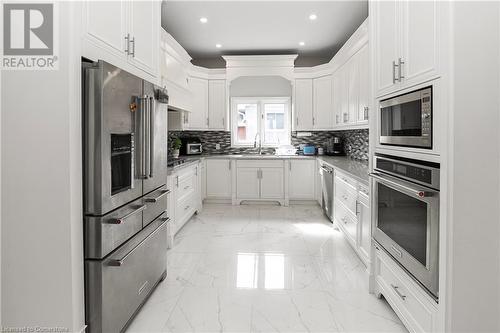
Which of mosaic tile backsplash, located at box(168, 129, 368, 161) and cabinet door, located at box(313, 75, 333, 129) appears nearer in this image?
cabinet door, located at box(313, 75, 333, 129)

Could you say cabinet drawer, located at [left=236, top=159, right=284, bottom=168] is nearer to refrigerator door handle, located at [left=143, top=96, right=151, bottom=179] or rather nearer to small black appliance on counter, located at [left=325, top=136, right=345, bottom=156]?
small black appliance on counter, located at [left=325, top=136, right=345, bottom=156]

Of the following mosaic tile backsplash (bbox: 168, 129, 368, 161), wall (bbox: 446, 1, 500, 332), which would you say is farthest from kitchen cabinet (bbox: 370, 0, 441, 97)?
mosaic tile backsplash (bbox: 168, 129, 368, 161)

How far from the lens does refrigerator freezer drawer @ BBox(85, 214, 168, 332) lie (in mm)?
1690

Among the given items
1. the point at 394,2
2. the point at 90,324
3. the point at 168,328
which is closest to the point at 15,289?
the point at 90,324

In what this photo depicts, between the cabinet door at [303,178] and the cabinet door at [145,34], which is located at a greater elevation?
the cabinet door at [145,34]

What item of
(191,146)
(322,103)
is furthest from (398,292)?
(191,146)

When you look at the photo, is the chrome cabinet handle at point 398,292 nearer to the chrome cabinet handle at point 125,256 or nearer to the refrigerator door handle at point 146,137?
the chrome cabinet handle at point 125,256

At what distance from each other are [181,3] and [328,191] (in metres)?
3.13

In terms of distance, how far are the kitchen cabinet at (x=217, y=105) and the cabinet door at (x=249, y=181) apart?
962 millimetres

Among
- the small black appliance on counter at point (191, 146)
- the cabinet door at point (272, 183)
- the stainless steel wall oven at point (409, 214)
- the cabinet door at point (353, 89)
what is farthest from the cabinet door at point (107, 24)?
the cabinet door at point (272, 183)

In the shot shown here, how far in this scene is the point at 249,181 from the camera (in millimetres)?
5891

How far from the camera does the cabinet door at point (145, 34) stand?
2229 mm

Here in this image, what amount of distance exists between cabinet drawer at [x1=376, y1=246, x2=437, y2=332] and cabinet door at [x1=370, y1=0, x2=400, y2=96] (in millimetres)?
1182

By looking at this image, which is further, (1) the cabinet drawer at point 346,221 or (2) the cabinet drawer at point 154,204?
(1) the cabinet drawer at point 346,221
